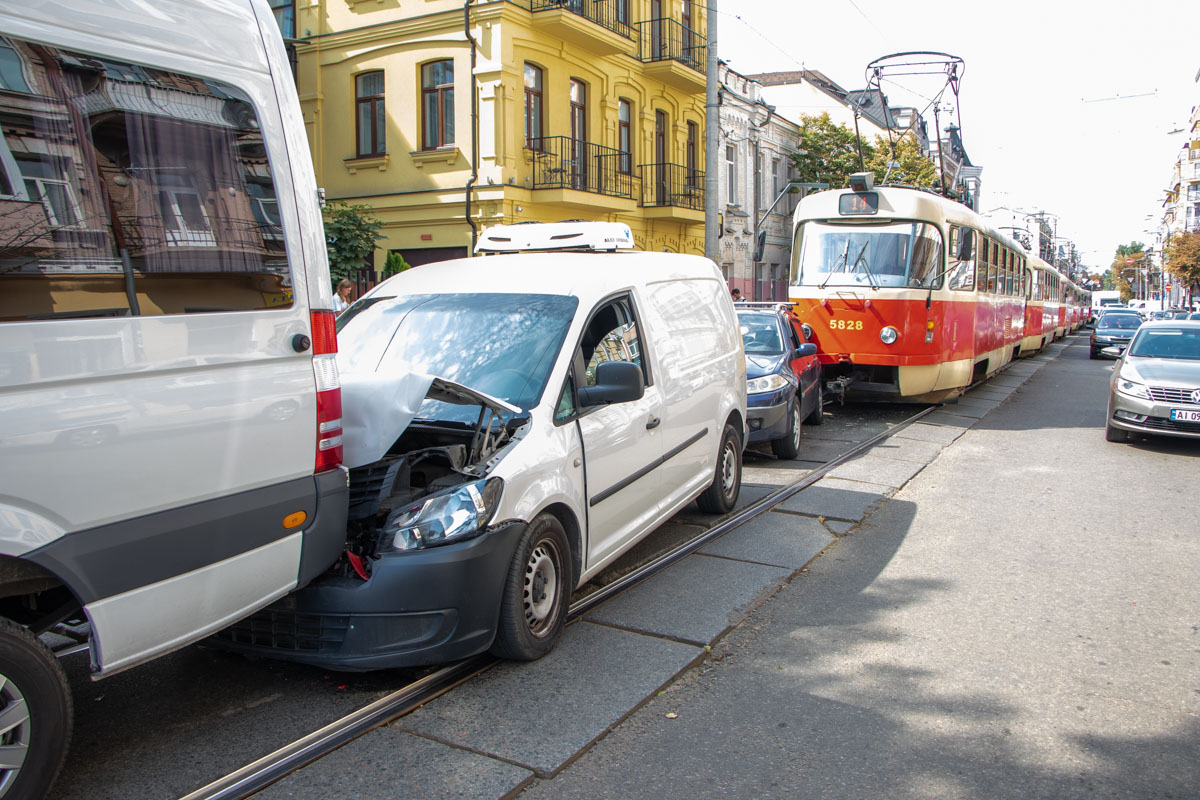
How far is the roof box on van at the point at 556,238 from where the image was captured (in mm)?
6617

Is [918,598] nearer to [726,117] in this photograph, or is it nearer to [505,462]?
[505,462]

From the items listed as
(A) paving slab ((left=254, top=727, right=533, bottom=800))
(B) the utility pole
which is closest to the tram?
(B) the utility pole

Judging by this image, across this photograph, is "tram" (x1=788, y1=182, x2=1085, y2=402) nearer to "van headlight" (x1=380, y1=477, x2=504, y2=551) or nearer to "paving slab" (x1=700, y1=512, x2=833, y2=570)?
"paving slab" (x1=700, y1=512, x2=833, y2=570)

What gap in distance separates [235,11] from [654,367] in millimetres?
3068

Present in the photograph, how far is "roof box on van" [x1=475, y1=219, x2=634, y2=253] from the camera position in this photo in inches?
261

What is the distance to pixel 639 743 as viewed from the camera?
3.71m

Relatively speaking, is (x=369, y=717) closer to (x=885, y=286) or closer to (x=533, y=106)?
(x=885, y=286)

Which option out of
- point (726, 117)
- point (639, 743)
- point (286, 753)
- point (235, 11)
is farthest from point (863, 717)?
point (726, 117)

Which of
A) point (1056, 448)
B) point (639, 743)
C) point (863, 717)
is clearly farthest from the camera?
point (1056, 448)

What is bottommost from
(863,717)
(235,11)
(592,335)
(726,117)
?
(863,717)

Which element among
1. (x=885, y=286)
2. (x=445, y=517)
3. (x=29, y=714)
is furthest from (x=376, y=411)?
(x=885, y=286)

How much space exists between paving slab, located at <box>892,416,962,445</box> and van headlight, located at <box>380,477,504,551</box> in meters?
8.56

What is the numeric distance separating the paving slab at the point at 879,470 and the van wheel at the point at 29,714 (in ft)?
23.3

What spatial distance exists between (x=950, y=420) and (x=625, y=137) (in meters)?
14.1
